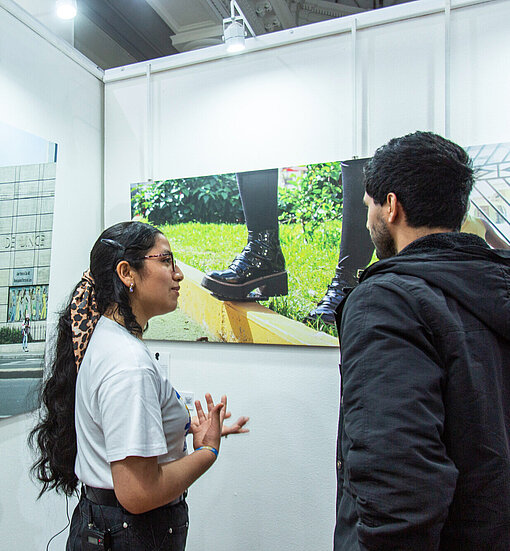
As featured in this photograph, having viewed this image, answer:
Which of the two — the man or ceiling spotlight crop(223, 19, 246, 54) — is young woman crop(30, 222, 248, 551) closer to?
the man

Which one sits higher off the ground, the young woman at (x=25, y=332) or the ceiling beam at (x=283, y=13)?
the ceiling beam at (x=283, y=13)

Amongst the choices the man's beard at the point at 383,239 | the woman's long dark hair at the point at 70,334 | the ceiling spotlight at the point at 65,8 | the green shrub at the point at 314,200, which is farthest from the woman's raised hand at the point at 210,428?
the ceiling spotlight at the point at 65,8

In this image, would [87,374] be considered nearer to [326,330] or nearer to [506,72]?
[326,330]

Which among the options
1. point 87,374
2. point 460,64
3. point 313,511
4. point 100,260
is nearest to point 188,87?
point 460,64

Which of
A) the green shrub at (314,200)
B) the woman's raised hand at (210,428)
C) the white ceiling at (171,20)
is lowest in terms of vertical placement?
the woman's raised hand at (210,428)

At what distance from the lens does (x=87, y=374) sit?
1141 mm

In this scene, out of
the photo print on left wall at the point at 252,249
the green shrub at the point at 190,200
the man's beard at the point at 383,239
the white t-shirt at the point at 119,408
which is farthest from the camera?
the green shrub at the point at 190,200

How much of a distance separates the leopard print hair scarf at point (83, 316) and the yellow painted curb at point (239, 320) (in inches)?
37.4

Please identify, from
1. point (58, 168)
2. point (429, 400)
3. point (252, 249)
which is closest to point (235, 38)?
point (252, 249)

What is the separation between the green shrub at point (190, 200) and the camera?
216cm

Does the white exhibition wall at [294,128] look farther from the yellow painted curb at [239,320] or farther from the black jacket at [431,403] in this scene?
the black jacket at [431,403]

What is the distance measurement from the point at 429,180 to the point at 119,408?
87 centimetres

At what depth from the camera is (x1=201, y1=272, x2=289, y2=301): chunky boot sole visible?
2059 mm

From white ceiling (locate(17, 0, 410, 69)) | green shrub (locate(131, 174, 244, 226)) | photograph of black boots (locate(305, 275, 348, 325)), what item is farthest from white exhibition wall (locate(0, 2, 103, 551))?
photograph of black boots (locate(305, 275, 348, 325))
